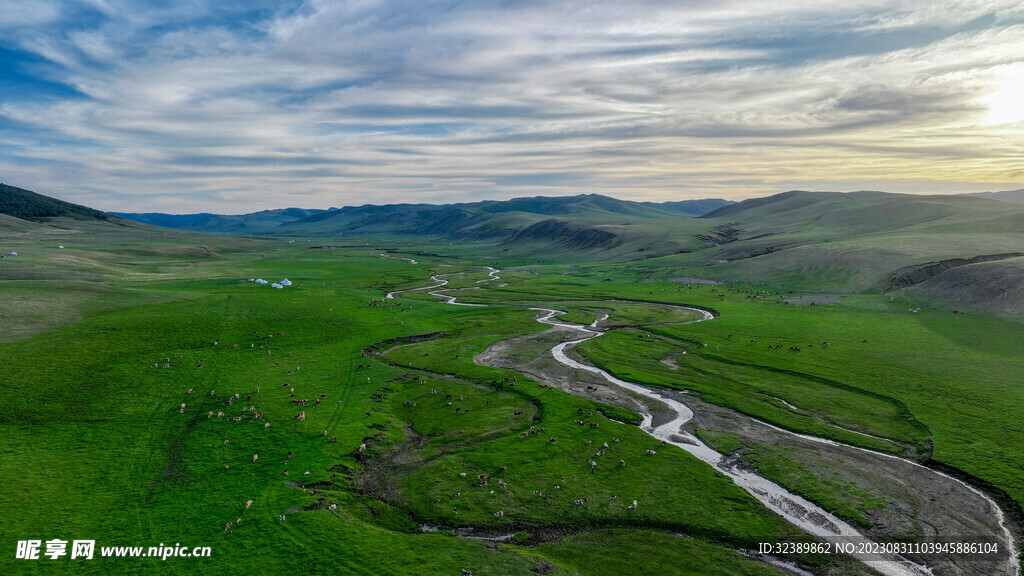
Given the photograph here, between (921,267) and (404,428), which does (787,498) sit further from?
(921,267)

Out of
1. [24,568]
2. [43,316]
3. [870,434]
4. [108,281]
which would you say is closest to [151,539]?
[24,568]

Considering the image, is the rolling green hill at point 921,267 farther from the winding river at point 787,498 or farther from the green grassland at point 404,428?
the winding river at point 787,498

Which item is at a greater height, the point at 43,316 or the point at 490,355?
the point at 43,316

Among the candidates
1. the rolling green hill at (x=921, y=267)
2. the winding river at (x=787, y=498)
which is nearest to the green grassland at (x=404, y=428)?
the winding river at (x=787, y=498)

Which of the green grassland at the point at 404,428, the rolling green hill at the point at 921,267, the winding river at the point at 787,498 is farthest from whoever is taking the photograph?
the rolling green hill at the point at 921,267

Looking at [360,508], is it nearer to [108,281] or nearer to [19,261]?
[108,281]

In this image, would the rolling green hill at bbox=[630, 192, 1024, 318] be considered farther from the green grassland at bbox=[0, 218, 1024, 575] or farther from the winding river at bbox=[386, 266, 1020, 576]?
the winding river at bbox=[386, 266, 1020, 576]

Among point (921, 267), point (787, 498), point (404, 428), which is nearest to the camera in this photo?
point (787, 498)

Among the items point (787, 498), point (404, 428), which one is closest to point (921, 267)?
point (787, 498)
